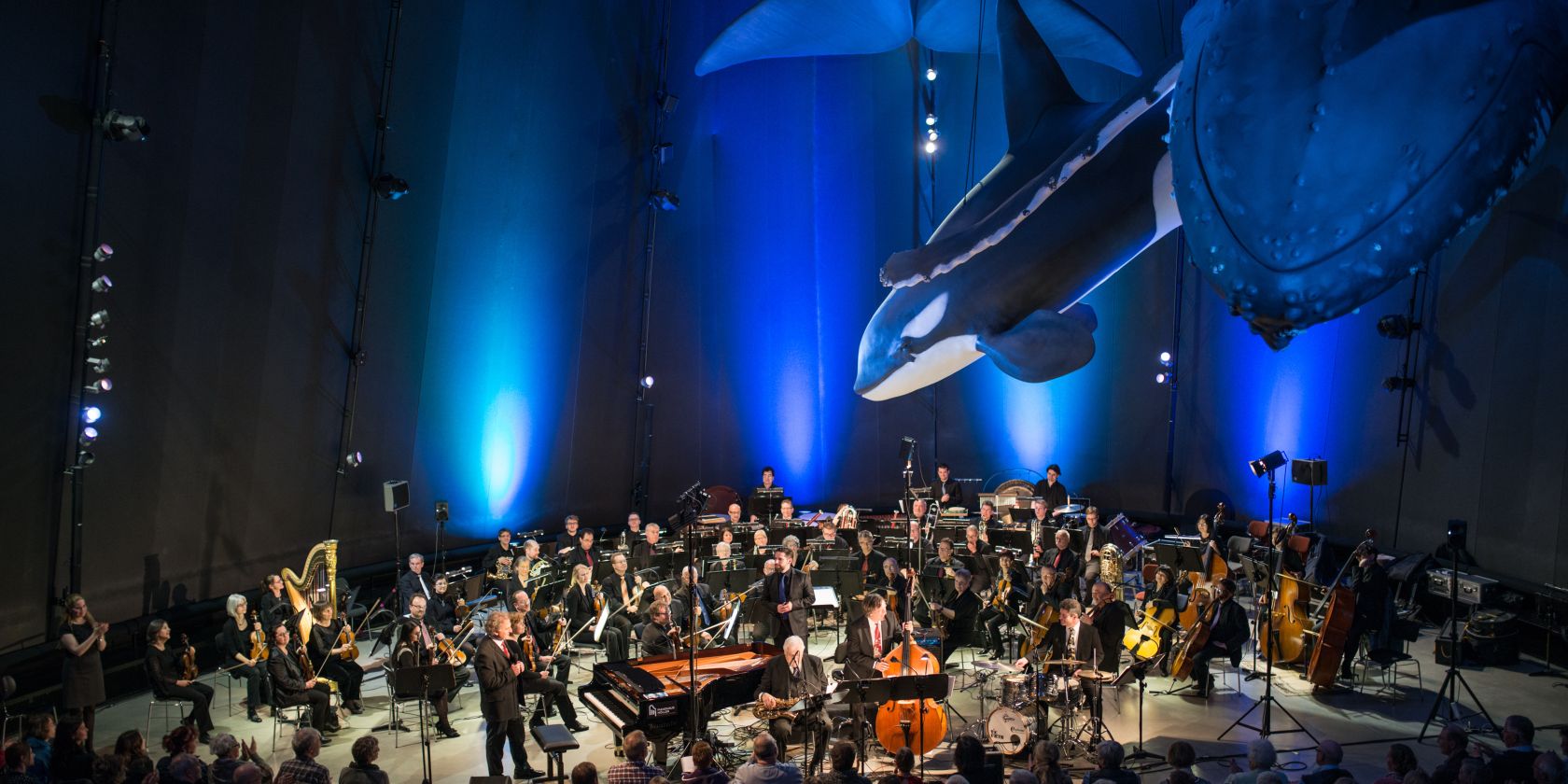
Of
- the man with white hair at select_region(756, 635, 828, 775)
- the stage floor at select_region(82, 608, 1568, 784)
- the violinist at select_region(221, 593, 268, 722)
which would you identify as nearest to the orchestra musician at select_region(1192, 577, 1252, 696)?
the stage floor at select_region(82, 608, 1568, 784)

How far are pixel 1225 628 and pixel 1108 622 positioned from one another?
4.76 ft

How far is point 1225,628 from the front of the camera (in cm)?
1044

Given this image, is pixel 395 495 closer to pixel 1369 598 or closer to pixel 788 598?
pixel 788 598

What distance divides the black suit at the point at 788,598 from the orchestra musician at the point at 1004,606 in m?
2.18

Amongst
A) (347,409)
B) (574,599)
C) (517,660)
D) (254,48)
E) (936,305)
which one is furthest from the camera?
(347,409)

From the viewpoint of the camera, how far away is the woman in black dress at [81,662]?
28.8ft

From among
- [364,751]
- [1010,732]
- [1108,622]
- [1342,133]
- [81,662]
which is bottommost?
[81,662]

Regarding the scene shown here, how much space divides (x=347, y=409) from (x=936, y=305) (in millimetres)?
9722

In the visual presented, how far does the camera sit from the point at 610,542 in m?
15.1

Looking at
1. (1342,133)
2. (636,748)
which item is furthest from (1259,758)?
(1342,133)

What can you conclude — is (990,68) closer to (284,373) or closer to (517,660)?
(284,373)

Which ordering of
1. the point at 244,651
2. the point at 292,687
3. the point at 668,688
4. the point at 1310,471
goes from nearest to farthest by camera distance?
the point at 668,688
the point at 292,687
the point at 244,651
the point at 1310,471

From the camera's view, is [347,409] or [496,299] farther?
[496,299]

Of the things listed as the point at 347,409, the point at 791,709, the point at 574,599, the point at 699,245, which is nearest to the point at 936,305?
the point at 791,709
